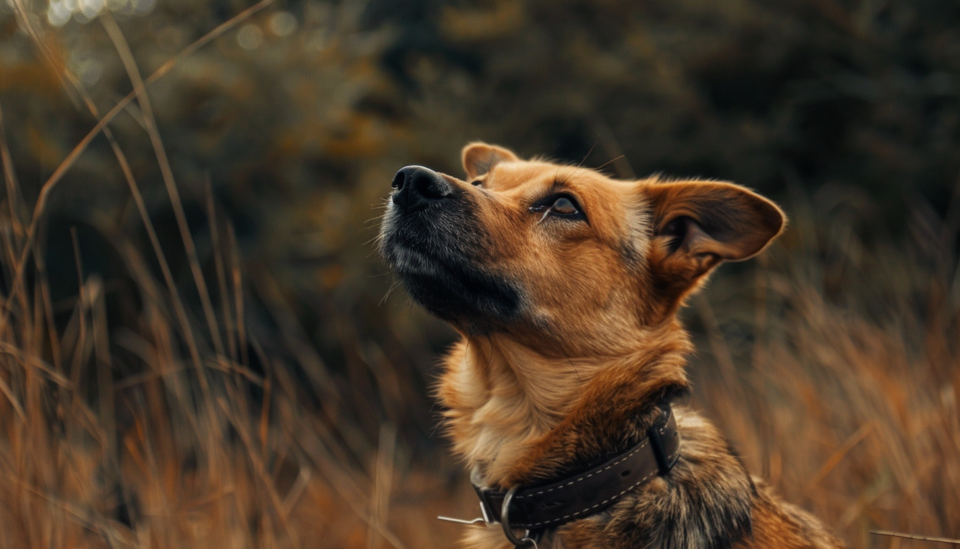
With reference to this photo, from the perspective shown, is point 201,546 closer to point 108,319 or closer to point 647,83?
point 108,319

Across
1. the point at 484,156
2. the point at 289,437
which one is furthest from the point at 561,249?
the point at 289,437

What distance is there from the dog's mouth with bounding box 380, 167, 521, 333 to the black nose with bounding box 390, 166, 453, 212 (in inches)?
0.4

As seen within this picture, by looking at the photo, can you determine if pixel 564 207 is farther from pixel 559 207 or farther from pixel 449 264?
pixel 449 264

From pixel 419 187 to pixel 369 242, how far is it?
64cm

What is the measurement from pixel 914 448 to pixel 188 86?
5840 millimetres

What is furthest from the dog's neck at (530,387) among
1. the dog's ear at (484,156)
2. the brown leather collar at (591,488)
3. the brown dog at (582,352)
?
the dog's ear at (484,156)

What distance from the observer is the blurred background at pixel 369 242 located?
2.90 meters

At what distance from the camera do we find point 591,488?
8.04ft

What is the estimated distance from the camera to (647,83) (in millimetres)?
8414

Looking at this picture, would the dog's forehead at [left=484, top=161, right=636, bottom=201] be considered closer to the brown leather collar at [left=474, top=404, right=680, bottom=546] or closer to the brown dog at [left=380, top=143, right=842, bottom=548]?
the brown dog at [left=380, top=143, right=842, bottom=548]

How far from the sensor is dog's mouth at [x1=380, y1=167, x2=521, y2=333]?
8.98ft

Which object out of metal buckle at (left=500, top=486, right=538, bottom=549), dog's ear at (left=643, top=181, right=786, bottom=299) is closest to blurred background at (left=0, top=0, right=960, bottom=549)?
metal buckle at (left=500, top=486, right=538, bottom=549)

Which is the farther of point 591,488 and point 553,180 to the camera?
point 553,180

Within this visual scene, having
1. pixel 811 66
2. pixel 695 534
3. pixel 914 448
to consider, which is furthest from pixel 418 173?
pixel 811 66
